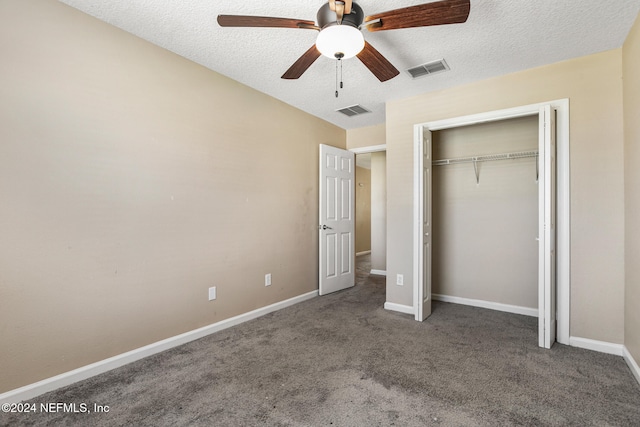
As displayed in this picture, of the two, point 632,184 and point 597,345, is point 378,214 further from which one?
point 632,184

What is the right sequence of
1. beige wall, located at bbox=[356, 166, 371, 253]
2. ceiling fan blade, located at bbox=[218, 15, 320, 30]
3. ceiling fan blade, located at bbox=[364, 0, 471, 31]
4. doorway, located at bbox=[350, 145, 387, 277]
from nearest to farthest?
ceiling fan blade, located at bbox=[364, 0, 471, 31] < ceiling fan blade, located at bbox=[218, 15, 320, 30] < doorway, located at bbox=[350, 145, 387, 277] < beige wall, located at bbox=[356, 166, 371, 253]

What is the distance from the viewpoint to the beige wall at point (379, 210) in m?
5.91

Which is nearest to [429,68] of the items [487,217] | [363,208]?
[487,217]

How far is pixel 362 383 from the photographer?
2088mm

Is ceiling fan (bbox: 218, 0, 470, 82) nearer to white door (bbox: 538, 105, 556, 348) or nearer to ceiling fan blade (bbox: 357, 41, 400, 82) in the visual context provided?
Result: ceiling fan blade (bbox: 357, 41, 400, 82)

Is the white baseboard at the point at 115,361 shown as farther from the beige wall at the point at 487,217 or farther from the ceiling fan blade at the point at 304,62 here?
the beige wall at the point at 487,217

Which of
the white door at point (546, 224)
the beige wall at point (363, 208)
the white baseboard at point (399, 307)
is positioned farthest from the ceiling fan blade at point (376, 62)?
the beige wall at point (363, 208)

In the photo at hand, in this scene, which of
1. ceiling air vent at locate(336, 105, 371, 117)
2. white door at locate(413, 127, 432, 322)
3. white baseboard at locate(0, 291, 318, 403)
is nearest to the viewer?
white baseboard at locate(0, 291, 318, 403)

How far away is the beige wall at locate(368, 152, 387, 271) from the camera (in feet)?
19.4

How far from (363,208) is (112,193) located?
652cm

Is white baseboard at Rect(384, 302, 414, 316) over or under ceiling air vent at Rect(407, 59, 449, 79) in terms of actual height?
under

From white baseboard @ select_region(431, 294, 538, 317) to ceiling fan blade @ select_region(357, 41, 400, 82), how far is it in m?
3.02

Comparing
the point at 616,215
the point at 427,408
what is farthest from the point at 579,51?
the point at 427,408

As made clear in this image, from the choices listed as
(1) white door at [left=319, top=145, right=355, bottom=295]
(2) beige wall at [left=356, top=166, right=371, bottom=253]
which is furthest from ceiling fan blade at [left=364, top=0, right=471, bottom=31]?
(2) beige wall at [left=356, top=166, right=371, bottom=253]
